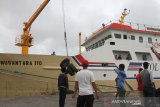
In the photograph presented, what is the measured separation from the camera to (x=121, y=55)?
17688 mm

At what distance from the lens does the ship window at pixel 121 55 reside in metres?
17.3

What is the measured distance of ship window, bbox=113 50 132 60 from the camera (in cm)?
1725

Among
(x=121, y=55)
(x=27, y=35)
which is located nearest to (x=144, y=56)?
(x=121, y=55)

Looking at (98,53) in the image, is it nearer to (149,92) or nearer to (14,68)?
(14,68)

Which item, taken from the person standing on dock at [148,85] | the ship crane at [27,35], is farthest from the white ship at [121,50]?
the person standing on dock at [148,85]

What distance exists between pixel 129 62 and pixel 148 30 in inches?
130

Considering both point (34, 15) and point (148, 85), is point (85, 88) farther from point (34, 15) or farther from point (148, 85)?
point (34, 15)

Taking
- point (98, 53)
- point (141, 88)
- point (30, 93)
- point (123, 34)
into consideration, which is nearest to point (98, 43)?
point (123, 34)

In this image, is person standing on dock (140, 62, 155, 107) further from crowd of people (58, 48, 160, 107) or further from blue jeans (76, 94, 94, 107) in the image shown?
blue jeans (76, 94, 94, 107)

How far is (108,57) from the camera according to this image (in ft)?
54.0

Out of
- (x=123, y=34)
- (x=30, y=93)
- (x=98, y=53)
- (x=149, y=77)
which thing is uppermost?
(x=123, y=34)

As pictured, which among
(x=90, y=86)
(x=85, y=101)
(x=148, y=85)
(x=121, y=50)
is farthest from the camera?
(x=121, y=50)

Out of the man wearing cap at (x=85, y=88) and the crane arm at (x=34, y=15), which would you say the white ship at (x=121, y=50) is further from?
the man wearing cap at (x=85, y=88)

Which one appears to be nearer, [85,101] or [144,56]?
[85,101]
